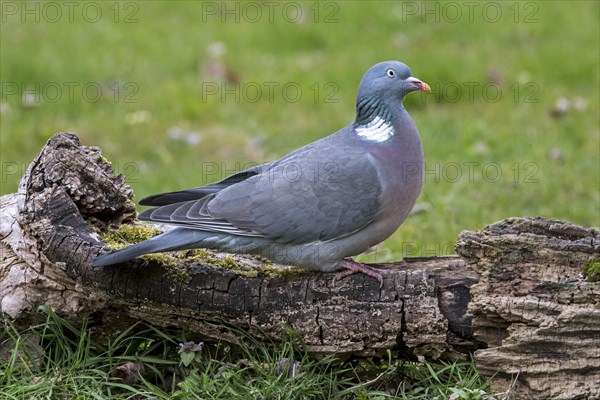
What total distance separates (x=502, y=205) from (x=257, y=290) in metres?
2.64

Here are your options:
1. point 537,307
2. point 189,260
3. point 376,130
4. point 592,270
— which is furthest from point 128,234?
point 592,270

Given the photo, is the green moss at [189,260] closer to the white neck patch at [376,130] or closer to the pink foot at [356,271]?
the pink foot at [356,271]

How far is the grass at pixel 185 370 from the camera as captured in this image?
11.3 feet

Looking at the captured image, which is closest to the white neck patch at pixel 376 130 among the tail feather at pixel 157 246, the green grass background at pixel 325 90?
the tail feather at pixel 157 246

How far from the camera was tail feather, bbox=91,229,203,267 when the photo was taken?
344 cm

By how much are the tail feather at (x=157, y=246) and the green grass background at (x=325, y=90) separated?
1.78 metres

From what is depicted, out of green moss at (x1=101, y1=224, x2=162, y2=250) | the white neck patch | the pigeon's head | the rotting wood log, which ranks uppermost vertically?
the pigeon's head

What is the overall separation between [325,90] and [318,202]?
13.1 ft

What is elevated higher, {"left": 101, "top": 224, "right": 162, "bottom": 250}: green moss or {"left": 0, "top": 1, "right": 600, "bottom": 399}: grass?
{"left": 0, "top": 1, "right": 600, "bottom": 399}: grass

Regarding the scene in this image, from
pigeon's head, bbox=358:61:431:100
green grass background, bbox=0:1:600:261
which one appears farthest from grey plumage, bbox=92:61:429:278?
green grass background, bbox=0:1:600:261

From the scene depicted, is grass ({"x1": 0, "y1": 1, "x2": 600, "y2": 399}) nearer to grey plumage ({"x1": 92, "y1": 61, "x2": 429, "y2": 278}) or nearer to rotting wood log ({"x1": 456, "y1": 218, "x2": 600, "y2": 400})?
grey plumage ({"x1": 92, "y1": 61, "x2": 429, "y2": 278})

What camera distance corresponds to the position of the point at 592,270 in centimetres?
330

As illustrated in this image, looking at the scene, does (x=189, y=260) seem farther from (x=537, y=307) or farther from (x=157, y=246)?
(x=537, y=307)

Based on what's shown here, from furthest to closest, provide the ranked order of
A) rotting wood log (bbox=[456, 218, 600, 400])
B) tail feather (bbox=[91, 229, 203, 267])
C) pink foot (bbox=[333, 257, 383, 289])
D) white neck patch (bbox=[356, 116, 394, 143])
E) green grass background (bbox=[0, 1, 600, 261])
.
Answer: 1. green grass background (bbox=[0, 1, 600, 261])
2. white neck patch (bbox=[356, 116, 394, 143])
3. pink foot (bbox=[333, 257, 383, 289])
4. tail feather (bbox=[91, 229, 203, 267])
5. rotting wood log (bbox=[456, 218, 600, 400])
